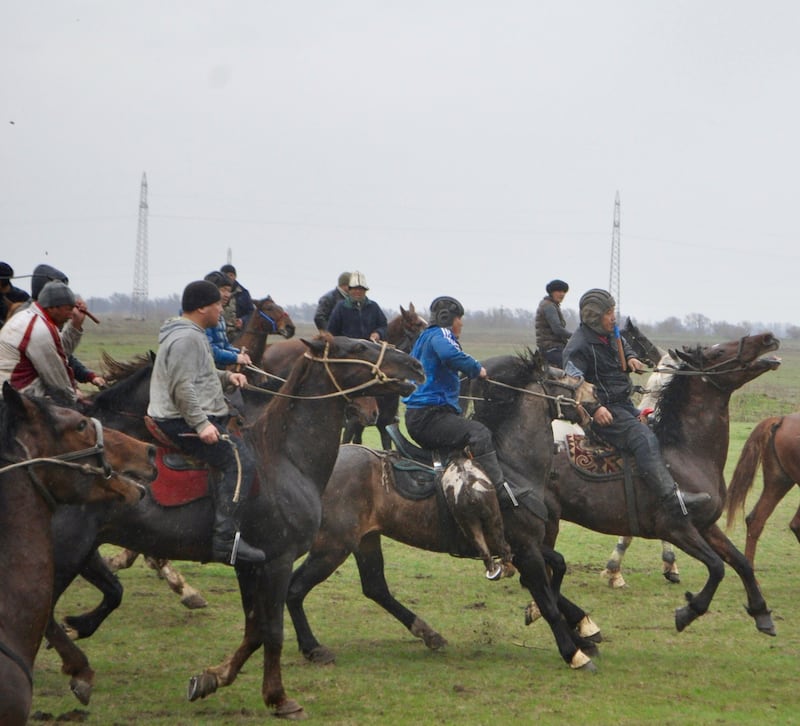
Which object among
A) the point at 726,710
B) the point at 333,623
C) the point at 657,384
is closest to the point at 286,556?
the point at 333,623

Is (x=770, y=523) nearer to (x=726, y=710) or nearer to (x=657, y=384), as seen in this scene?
(x=657, y=384)

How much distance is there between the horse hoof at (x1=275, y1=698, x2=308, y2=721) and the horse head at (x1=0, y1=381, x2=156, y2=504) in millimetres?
2194

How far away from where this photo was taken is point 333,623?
922cm

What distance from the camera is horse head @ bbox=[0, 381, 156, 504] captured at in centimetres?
491

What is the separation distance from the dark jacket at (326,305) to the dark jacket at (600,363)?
5927mm

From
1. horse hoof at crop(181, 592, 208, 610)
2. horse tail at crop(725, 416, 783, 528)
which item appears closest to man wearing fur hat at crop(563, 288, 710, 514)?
→ horse tail at crop(725, 416, 783, 528)

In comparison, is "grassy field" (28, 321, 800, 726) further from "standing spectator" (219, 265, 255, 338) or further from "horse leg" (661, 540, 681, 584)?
"standing spectator" (219, 265, 255, 338)

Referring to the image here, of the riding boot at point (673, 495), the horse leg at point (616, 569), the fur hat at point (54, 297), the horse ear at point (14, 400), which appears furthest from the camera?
the horse leg at point (616, 569)

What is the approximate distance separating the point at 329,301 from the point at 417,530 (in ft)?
23.2

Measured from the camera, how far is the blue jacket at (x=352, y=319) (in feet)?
46.8

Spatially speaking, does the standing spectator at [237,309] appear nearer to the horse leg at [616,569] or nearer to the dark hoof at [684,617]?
the horse leg at [616,569]

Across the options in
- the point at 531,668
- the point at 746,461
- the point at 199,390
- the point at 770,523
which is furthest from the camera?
the point at 770,523

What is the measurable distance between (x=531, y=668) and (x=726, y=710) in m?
1.51

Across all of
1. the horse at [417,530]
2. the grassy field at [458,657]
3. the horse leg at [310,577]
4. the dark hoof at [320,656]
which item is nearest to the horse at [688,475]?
the horse at [417,530]
